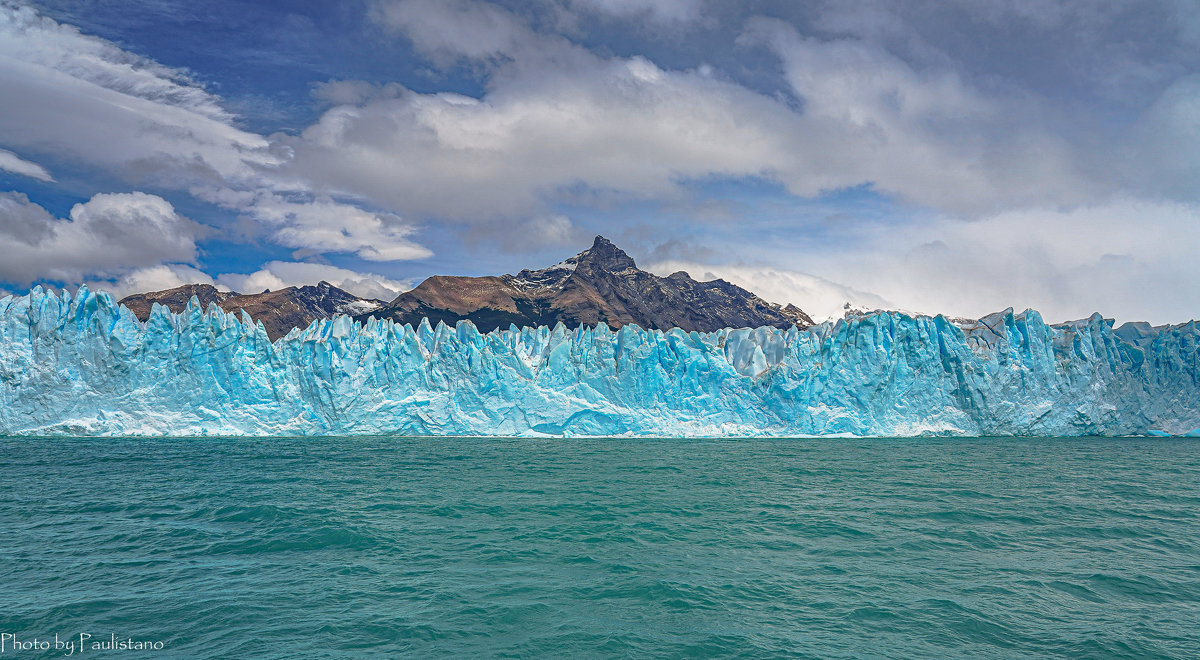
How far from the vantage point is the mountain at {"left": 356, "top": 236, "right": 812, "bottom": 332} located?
134 metres

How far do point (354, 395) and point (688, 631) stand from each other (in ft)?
131

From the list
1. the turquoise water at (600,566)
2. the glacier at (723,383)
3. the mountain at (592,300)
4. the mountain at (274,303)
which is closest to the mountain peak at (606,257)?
the mountain at (592,300)

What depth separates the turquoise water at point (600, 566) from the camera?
7332mm

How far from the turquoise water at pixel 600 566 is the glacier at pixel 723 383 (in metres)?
21.7

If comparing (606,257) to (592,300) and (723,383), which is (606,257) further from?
(723,383)

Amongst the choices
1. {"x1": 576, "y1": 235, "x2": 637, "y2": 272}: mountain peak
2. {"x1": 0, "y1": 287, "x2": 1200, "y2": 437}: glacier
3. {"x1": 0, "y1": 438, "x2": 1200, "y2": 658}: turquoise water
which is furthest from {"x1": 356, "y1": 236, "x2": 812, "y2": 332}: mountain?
{"x1": 0, "y1": 438, "x2": 1200, "y2": 658}: turquoise water

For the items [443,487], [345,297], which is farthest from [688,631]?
[345,297]

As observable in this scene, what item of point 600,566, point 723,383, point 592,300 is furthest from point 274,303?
point 600,566

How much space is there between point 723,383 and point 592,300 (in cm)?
10085

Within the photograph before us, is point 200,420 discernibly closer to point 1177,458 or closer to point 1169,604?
point 1169,604

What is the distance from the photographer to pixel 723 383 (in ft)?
152

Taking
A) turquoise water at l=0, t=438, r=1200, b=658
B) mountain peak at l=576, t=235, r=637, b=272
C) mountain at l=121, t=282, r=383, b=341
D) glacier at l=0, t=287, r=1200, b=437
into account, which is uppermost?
mountain peak at l=576, t=235, r=637, b=272

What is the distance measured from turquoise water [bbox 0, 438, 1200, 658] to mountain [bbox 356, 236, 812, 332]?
103 metres

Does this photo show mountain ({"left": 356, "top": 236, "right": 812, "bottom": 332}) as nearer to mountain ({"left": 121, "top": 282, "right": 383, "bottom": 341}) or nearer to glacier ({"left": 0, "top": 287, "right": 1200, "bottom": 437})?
mountain ({"left": 121, "top": 282, "right": 383, "bottom": 341})
